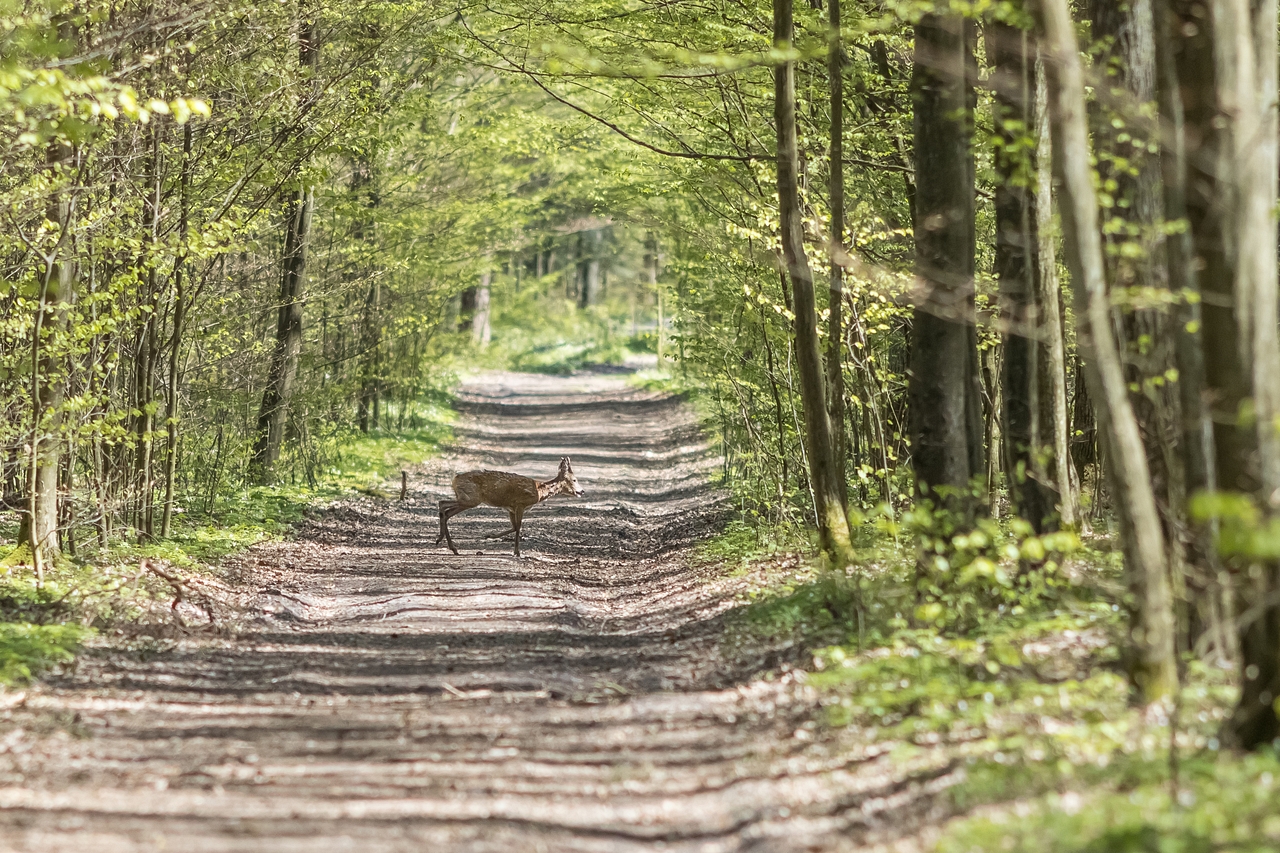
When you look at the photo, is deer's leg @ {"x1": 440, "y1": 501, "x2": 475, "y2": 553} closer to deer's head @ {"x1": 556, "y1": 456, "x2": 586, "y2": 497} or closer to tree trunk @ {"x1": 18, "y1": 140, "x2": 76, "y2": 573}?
deer's head @ {"x1": 556, "y1": 456, "x2": 586, "y2": 497}

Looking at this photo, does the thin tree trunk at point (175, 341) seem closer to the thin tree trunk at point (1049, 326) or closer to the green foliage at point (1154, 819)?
the thin tree trunk at point (1049, 326)

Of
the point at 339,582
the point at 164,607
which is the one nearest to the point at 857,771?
the point at 164,607

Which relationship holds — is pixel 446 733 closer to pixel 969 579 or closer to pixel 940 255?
pixel 969 579

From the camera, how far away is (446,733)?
21.0 feet

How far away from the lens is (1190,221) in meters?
5.35

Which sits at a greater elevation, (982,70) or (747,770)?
(982,70)

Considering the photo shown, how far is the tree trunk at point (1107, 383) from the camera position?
5.25 meters

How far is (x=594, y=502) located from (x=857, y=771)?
1211 centimetres

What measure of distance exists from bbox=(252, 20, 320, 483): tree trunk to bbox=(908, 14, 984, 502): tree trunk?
1035cm

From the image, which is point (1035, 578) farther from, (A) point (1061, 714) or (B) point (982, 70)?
(B) point (982, 70)

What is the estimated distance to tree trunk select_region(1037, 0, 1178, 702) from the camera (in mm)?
5254

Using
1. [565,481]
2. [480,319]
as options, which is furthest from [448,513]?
[480,319]

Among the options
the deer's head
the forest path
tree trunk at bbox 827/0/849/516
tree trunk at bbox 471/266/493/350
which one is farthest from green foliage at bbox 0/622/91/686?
tree trunk at bbox 471/266/493/350

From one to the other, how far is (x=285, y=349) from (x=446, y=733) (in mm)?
11231
